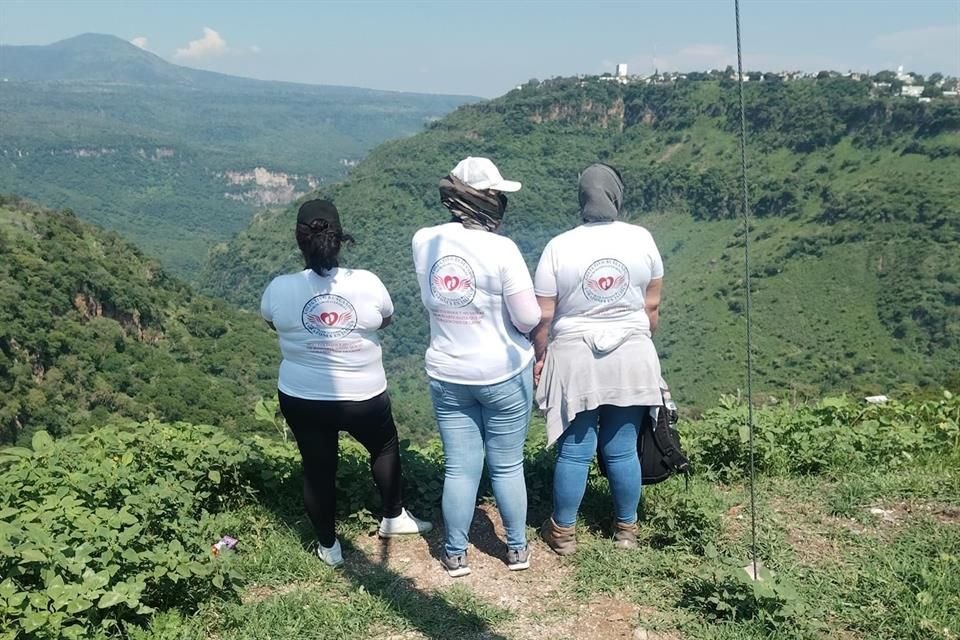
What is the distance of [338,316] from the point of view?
2.52m

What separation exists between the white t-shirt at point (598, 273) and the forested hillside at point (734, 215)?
12863mm

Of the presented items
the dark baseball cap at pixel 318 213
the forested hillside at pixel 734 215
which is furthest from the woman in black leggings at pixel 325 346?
the forested hillside at pixel 734 215

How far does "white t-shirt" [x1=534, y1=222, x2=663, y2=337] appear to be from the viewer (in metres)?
2.55

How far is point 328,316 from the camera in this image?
2516 mm

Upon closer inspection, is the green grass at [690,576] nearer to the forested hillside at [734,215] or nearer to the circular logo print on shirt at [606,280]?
the circular logo print on shirt at [606,280]

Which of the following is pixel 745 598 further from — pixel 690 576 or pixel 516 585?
pixel 516 585

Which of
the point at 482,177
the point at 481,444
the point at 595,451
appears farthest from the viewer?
the point at 595,451

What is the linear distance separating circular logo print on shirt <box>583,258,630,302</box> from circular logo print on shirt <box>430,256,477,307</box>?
43cm

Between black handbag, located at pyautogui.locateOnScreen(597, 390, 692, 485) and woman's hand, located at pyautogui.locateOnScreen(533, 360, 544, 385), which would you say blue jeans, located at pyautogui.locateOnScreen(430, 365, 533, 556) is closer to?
woman's hand, located at pyautogui.locateOnScreen(533, 360, 544, 385)

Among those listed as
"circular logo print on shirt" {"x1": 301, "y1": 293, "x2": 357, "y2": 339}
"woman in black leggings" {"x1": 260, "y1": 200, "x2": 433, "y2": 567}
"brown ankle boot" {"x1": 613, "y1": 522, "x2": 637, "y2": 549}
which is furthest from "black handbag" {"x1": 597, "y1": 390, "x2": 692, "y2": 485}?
"circular logo print on shirt" {"x1": 301, "y1": 293, "x2": 357, "y2": 339}

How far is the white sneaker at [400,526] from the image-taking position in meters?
3.00

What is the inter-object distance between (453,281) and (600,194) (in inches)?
25.1

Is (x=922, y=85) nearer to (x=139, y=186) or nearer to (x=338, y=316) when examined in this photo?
(x=338, y=316)

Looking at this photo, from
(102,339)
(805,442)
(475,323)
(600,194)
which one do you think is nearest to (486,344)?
(475,323)
